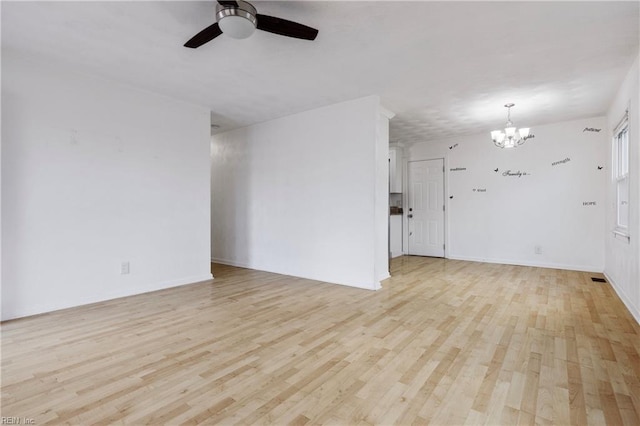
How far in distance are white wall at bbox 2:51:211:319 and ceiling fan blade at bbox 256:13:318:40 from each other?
8.80ft

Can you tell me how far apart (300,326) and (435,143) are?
558 centimetres

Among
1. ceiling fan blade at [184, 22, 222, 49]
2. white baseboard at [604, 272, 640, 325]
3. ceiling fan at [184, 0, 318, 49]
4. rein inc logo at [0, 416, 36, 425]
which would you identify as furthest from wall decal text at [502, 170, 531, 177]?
rein inc logo at [0, 416, 36, 425]

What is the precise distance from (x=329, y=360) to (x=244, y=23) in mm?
2502

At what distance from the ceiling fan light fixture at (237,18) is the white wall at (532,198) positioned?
5.63 m

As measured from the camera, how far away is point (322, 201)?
484 centimetres

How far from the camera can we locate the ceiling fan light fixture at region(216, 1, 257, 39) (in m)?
2.12

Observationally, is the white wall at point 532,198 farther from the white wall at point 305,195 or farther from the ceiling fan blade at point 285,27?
the ceiling fan blade at point 285,27

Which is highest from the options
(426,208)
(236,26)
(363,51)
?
(363,51)

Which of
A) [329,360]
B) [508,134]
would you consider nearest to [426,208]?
[508,134]

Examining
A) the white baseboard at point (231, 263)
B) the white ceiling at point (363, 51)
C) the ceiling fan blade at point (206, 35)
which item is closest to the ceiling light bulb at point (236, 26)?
the ceiling fan blade at point (206, 35)

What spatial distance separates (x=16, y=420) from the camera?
161 centimetres

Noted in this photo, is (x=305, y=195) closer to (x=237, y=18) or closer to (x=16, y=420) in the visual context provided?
(x=237, y=18)

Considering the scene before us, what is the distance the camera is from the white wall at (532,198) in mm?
5340

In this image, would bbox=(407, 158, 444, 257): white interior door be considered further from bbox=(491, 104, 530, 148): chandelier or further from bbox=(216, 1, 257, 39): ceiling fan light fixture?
bbox=(216, 1, 257, 39): ceiling fan light fixture
